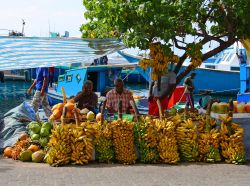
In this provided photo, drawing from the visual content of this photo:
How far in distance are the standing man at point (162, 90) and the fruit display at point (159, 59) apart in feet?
2.33

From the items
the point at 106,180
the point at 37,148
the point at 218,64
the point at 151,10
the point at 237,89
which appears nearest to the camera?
the point at 106,180

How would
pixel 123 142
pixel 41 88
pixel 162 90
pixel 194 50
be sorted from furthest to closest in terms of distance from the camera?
pixel 41 88, pixel 162 90, pixel 194 50, pixel 123 142

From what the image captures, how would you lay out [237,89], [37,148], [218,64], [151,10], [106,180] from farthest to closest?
[218,64], [237,89], [37,148], [151,10], [106,180]

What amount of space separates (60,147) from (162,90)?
295cm

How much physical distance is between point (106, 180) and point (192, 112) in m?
2.78

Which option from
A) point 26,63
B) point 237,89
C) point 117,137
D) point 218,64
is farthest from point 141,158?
point 218,64

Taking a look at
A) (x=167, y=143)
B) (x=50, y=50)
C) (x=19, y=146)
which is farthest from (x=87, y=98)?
(x=167, y=143)

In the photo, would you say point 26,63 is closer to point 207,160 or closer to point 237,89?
point 207,160

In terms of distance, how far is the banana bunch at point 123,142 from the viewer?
7926 millimetres

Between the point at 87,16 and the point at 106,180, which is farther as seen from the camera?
the point at 87,16

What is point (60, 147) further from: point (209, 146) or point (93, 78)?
point (93, 78)

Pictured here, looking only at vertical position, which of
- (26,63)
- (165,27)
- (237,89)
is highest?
(165,27)

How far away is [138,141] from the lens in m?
8.04

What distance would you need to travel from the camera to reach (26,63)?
9422 millimetres
